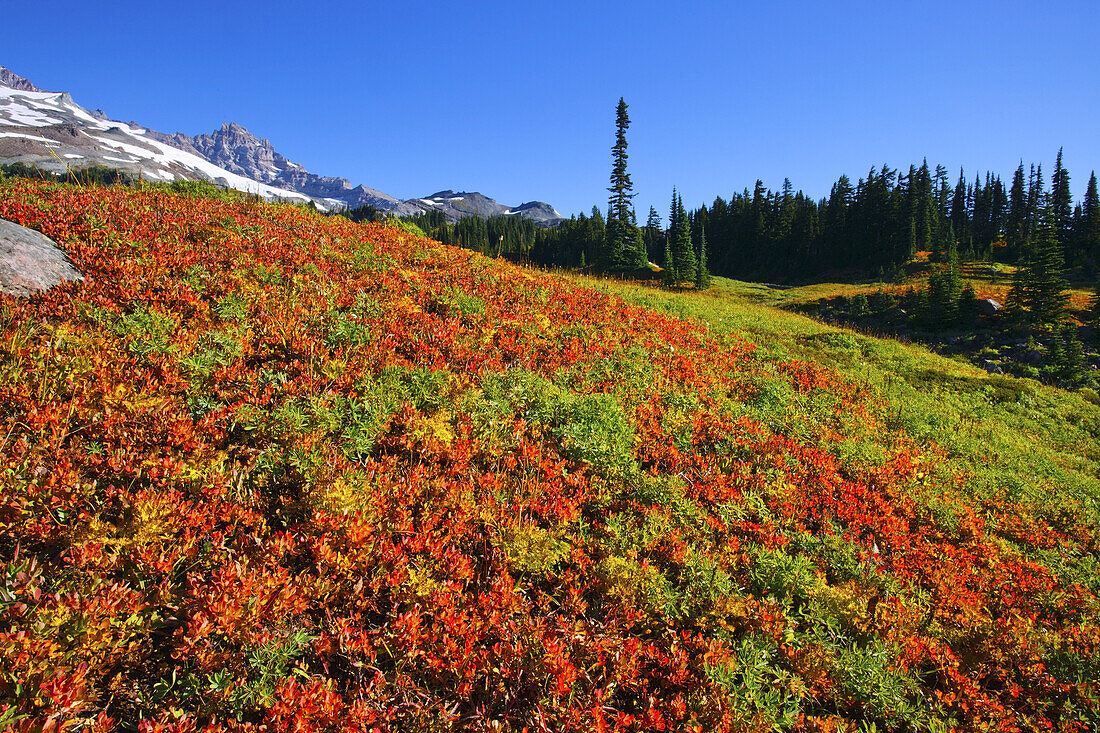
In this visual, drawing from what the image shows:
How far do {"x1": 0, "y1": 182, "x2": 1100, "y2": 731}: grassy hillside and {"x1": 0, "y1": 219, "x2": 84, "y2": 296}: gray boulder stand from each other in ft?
0.94

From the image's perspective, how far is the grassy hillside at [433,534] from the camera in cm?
320

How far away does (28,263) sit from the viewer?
5.61 metres

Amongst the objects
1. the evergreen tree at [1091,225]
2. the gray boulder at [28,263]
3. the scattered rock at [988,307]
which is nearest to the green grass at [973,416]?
the gray boulder at [28,263]

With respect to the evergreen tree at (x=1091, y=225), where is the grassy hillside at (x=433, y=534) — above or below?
below

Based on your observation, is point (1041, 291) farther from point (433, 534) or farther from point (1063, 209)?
point (1063, 209)

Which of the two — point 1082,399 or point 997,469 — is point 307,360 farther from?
point 1082,399

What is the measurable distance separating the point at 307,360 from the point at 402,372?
1198 millimetres

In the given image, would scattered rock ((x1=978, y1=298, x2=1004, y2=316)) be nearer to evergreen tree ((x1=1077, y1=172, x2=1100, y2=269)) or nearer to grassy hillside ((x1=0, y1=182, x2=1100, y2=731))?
grassy hillside ((x1=0, y1=182, x2=1100, y2=731))

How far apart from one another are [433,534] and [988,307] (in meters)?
47.9

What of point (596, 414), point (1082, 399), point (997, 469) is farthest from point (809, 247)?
point (596, 414)

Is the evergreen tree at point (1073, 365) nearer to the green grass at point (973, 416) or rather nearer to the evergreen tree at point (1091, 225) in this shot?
the green grass at point (973, 416)

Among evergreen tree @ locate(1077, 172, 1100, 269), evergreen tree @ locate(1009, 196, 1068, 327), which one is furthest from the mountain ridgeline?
evergreen tree @ locate(1009, 196, 1068, 327)

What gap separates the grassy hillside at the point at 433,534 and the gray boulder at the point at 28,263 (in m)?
0.29

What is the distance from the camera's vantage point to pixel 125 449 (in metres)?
→ 4.00
